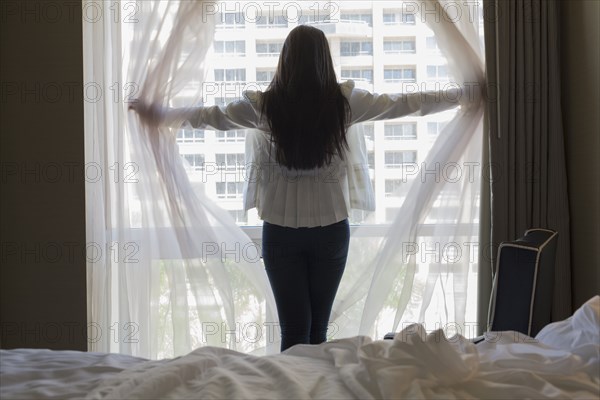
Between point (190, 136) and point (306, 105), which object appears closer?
point (306, 105)

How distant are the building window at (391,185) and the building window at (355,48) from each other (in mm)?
586

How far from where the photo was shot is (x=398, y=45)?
9.96 feet

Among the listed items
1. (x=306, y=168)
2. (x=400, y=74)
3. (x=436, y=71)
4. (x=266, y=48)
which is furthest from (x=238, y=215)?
(x=436, y=71)

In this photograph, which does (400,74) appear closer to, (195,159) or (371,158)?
(371,158)

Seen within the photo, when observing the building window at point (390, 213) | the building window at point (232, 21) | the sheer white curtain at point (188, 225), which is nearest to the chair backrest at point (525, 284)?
the sheer white curtain at point (188, 225)

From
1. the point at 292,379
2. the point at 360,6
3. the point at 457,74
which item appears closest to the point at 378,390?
the point at 292,379

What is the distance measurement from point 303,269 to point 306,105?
0.65 metres

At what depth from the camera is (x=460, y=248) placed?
9.88 ft

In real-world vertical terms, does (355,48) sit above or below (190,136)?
above

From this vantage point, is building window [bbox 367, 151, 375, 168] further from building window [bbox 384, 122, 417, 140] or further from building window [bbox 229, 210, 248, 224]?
building window [bbox 229, 210, 248, 224]

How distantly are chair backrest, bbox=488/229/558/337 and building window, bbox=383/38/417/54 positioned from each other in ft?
3.88

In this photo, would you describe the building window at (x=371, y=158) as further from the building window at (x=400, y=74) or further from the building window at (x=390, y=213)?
the building window at (x=400, y=74)

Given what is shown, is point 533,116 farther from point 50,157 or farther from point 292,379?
point 50,157

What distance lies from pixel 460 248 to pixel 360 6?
1184 mm
